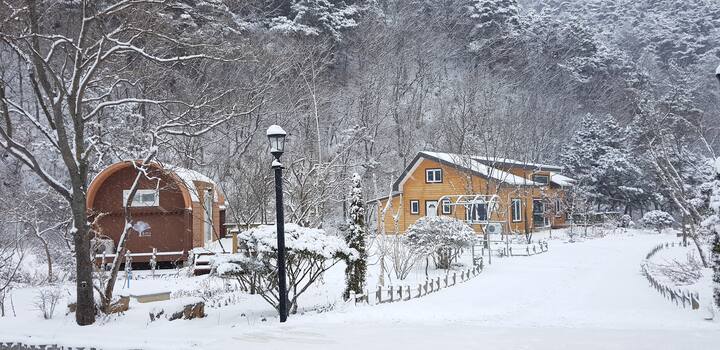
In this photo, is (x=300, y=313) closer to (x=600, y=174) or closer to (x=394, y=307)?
(x=394, y=307)

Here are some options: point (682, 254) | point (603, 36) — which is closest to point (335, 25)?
point (682, 254)

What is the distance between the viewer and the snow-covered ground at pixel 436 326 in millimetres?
8180

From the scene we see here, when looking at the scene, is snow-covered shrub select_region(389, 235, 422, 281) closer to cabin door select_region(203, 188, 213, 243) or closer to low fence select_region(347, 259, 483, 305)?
low fence select_region(347, 259, 483, 305)

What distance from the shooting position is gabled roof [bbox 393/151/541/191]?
35.1 m

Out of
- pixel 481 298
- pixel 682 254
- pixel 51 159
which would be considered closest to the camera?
pixel 481 298

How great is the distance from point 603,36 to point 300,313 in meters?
67.5

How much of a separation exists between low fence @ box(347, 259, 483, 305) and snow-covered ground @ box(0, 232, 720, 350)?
0.32 m

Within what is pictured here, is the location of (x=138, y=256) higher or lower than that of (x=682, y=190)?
lower

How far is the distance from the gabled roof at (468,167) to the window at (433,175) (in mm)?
827

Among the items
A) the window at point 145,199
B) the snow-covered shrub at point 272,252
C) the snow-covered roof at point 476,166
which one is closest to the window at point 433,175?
the snow-covered roof at point 476,166

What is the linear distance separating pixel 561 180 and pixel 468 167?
41.4ft

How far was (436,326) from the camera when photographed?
941 centimetres

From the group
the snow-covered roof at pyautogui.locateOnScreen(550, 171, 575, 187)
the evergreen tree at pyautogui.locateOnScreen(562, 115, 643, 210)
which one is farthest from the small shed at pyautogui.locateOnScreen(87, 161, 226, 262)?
the evergreen tree at pyautogui.locateOnScreen(562, 115, 643, 210)

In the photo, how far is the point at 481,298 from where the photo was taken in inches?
557
